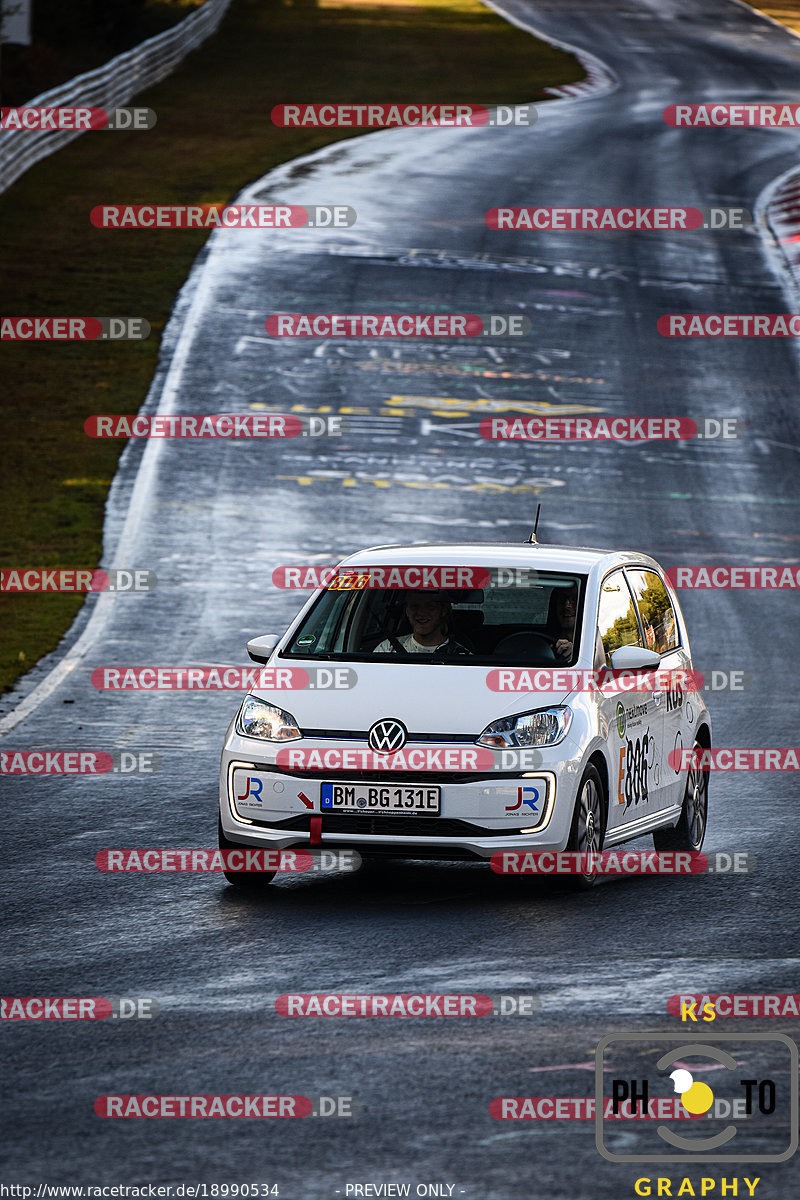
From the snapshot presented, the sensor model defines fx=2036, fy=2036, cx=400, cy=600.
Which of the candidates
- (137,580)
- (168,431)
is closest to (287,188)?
(168,431)

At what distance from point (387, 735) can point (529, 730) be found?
0.68 metres

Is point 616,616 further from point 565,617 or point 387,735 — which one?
point 387,735

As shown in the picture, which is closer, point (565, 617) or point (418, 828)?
point (418, 828)

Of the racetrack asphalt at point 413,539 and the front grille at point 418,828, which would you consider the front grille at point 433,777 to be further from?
the racetrack asphalt at point 413,539

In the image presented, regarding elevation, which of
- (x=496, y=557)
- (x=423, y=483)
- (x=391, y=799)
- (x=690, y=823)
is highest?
(x=496, y=557)

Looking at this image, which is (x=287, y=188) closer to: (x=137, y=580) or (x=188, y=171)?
(x=188, y=171)

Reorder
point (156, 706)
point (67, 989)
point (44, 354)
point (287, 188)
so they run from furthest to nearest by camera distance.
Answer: point (287, 188)
point (44, 354)
point (156, 706)
point (67, 989)

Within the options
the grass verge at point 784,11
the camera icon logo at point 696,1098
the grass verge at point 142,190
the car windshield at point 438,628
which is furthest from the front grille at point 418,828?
the grass verge at point 784,11

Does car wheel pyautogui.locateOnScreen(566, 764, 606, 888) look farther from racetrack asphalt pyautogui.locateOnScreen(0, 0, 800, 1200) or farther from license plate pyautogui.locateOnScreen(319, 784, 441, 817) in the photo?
license plate pyautogui.locateOnScreen(319, 784, 441, 817)

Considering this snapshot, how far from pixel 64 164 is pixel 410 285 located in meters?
13.7

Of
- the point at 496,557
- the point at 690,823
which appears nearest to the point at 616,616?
the point at 496,557

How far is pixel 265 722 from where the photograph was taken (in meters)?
9.92

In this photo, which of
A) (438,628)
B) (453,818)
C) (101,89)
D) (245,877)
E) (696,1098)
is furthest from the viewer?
(101,89)

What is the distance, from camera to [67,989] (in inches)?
309
